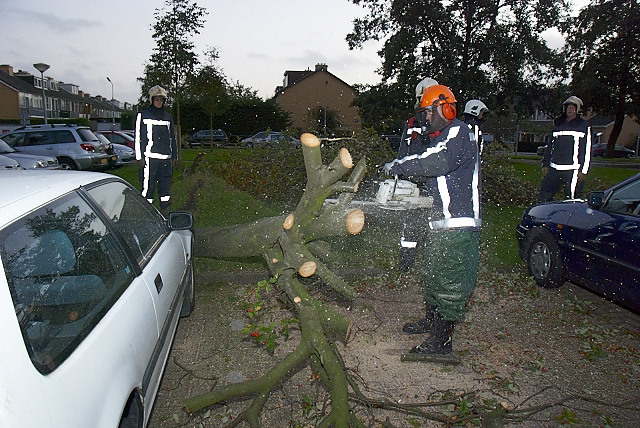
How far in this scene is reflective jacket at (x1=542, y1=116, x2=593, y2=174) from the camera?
679cm

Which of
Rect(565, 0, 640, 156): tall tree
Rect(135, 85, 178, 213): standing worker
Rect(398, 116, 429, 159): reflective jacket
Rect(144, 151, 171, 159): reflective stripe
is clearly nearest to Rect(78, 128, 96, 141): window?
Rect(135, 85, 178, 213): standing worker

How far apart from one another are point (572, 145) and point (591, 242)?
8.41 ft

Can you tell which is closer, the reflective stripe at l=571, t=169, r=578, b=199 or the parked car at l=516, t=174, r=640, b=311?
the parked car at l=516, t=174, r=640, b=311

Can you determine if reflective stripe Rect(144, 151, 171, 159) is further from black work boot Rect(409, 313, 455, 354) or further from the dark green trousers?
black work boot Rect(409, 313, 455, 354)

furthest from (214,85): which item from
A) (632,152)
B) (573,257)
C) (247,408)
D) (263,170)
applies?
(632,152)

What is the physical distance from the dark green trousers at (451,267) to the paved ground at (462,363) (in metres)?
0.48

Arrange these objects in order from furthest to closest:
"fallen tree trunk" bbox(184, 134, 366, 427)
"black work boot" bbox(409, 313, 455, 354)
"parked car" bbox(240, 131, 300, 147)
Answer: "parked car" bbox(240, 131, 300, 147), "black work boot" bbox(409, 313, 455, 354), "fallen tree trunk" bbox(184, 134, 366, 427)

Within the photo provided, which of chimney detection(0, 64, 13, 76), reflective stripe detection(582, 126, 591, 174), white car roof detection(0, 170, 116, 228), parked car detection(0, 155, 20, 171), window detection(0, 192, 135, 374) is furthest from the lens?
chimney detection(0, 64, 13, 76)

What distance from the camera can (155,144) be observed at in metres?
7.27

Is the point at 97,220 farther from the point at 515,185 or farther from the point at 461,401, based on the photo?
the point at 515,185

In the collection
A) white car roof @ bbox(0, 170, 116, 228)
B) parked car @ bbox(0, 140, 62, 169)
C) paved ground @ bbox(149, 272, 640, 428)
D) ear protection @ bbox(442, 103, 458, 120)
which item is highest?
ear protection @ bbox(442, 103, 458, 120)

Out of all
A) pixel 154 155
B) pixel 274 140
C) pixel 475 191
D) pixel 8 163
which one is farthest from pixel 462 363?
pixel 8 163

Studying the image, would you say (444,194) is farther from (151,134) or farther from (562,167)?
(151,134)

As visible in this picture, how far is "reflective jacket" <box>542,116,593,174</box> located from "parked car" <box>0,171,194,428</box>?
585 centimetres
